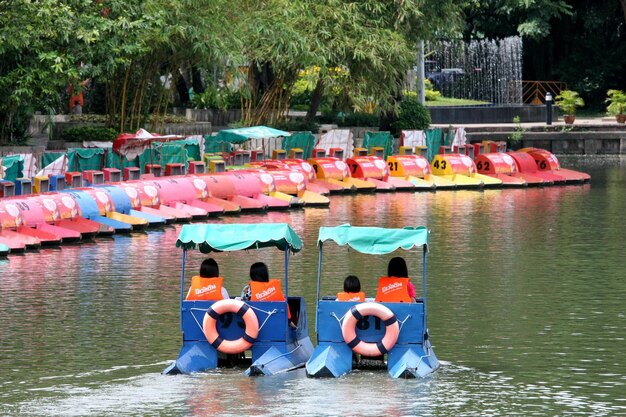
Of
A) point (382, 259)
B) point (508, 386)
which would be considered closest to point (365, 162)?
point (382, 259)

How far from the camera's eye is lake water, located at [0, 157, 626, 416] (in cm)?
1638

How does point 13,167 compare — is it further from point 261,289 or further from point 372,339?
point 372,339

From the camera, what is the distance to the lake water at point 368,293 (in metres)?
16.4

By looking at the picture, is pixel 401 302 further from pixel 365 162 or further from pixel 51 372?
pixel 365 162

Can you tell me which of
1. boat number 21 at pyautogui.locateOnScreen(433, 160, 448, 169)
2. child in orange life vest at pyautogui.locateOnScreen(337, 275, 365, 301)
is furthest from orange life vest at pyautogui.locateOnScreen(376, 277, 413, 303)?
boat number 21 at pyautogui.locateOnScreen(433, 160, 448, 169)

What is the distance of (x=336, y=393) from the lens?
16.6m

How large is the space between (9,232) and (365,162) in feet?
51.8

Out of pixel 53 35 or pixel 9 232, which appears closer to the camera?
pixel 9 232

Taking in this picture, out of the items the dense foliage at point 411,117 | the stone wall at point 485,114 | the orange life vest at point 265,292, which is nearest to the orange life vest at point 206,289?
the orange life vest at point 265,292

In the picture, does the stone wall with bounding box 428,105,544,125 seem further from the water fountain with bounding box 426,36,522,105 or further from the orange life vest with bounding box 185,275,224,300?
the orange life vest with bounding box 185,275,224,300

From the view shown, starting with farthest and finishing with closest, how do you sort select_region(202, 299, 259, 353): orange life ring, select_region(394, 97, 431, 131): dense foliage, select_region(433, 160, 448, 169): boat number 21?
select_region(394, 97, 431, 131): dense foliage, select_region(433, 160, 448, 169): boat number 21, select_region(202, 299, 259, 353): orange life ring

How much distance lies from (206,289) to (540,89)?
54.2 metres

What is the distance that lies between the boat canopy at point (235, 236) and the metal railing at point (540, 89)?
5206 centimetres

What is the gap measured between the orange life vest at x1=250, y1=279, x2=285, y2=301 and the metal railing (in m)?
52.8
